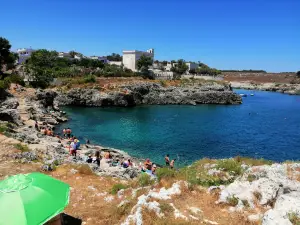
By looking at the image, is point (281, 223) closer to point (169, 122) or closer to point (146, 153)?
point (146, 153)

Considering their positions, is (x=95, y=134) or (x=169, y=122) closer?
(x=95, y=134)

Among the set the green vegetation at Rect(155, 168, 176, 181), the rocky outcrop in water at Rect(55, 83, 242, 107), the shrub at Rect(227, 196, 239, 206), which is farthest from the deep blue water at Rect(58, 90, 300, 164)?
the shrub at Rect(227, 196, 239, 206)

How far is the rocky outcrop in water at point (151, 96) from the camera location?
7288 cm

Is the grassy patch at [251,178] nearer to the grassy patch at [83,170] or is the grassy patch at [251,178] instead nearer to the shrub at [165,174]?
the shrub at [165,174]

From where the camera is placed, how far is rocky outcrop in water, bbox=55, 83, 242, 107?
239 feet

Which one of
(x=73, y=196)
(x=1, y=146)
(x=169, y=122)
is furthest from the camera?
(x=169, y=122)

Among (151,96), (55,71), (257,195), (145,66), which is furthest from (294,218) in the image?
(145,66)

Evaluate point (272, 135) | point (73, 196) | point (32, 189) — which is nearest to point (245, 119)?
point (272, 135)

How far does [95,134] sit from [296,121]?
4764 cm

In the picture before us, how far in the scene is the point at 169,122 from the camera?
5331 centimetres

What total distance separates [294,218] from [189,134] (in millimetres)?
35782

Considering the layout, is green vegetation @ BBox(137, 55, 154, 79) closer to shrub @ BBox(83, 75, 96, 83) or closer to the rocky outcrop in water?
the rocky outcrop in water

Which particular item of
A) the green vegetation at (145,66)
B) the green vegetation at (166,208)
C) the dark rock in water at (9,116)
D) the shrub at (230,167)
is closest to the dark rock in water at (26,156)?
the green vegetation at (166,208)

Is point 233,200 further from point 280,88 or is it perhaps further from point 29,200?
point 280,88
